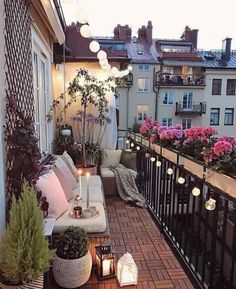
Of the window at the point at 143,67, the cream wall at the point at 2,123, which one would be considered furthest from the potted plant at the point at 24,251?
the window at the point at 143,67

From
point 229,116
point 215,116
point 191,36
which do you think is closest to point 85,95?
point 215,116

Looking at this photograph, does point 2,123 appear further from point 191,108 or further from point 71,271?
point 191,108

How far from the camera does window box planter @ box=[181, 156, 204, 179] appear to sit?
2.13 metres

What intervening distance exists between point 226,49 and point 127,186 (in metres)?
15.8

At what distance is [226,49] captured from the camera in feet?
55.9

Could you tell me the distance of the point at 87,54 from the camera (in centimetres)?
543

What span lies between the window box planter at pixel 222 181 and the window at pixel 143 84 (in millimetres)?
13847

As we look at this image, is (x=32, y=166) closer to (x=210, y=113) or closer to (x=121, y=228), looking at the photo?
(x=121, y=228)

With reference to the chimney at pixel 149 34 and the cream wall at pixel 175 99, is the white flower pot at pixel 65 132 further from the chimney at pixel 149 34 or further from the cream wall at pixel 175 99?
the chimney at pixel 149 34

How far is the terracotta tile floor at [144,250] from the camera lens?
219 cm

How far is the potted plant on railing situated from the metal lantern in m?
2.81

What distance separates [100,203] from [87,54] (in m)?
3.56

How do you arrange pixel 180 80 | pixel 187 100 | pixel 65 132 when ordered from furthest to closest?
1. pixel 187 100
2. pixel 180 80
3. pixel 65 132

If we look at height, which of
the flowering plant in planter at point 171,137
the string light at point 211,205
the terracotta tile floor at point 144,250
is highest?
the flowering plant in planter at point 171,137
